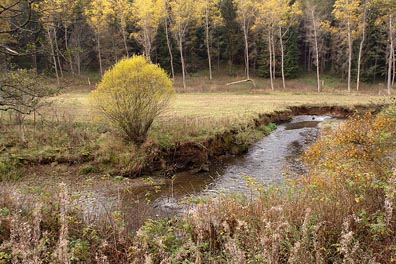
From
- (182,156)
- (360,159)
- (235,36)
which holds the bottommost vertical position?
(182,156)

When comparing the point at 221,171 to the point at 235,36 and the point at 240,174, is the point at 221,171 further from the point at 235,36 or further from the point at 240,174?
the point at 235,36

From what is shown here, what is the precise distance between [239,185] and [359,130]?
442 cm

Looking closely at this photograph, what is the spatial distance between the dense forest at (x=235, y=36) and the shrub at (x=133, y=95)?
18969mm

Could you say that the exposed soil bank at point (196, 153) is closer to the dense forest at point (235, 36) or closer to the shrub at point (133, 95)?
the shrub at point (133, 95)

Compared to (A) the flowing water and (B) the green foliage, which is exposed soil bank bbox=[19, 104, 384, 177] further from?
(A) the flowing water

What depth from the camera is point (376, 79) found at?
40719 millimetres

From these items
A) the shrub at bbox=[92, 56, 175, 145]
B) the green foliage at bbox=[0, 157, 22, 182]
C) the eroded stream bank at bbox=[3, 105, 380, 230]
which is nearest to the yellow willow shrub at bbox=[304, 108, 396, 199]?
the eroded stream bank at bbox=[3, 105, 380, 230]

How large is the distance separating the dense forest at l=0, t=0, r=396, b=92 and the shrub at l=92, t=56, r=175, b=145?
19.0 m

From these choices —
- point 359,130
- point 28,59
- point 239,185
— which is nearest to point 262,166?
point 239,185

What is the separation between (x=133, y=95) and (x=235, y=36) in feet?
127

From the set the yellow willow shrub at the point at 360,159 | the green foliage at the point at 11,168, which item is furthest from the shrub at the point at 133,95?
the yellow willow shrub at the point at 360,159

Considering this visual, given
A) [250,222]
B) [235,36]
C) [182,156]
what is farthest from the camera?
[235,36]

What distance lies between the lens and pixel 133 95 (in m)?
10.4

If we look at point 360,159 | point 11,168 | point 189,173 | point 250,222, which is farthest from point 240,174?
point 11,168
